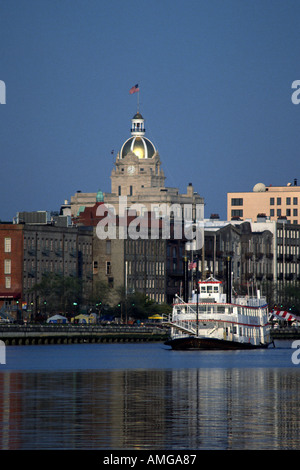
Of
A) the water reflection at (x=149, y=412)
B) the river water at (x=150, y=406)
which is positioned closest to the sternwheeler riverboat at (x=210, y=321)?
the river water at (x=150, y=406)

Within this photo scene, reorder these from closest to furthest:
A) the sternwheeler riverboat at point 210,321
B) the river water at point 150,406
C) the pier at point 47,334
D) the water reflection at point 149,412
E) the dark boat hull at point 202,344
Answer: the water reflection at point 149,412 < the river water at point 150,406 < the dark boat hull at point 202,344 < the sternwheeler riverboat at point 210,321 < the pier at point 47,334

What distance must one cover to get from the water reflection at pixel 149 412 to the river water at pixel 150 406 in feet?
0.13

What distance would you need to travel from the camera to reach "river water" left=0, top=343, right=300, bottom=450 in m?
54.5

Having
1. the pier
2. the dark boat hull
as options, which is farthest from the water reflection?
the pier

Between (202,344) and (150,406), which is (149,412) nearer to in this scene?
(150,406)

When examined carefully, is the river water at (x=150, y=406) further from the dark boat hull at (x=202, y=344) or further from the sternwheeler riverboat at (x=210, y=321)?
the sternwheeler riverboat at (x=210, y=321)

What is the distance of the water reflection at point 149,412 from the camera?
2133 inches

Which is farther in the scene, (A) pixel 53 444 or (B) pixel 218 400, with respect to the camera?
(B) pixel 218 400

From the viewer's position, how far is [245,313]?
161 meters

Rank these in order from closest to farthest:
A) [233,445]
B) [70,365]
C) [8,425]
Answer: [233,445]
[8,425]
[70,365]

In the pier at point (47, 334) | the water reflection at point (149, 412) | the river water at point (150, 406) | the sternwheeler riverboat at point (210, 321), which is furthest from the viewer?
the pier at point (47, 334)
